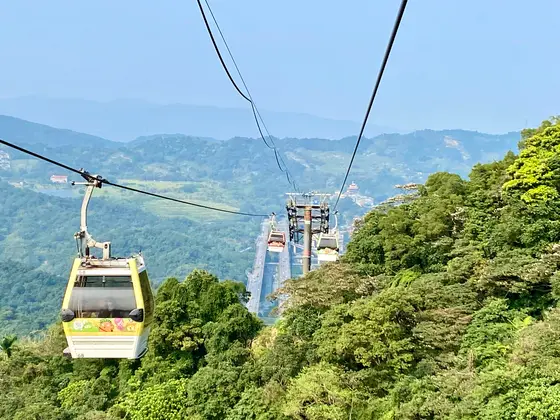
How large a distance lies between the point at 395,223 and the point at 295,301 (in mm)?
5204

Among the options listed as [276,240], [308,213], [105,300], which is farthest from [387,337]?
[276,240]

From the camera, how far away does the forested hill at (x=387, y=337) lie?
10.6 metres

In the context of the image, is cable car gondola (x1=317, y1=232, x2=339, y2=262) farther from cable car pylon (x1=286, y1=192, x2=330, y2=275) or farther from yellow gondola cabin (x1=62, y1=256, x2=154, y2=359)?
yellow gondola cabin (x1=62, y1=256, x2=154, y2=359)

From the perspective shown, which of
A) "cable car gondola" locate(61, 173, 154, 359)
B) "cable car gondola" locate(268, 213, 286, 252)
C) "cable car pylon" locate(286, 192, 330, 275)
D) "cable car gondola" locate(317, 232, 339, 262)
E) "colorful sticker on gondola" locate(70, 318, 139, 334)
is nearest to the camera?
"cable car gondola" locate(61, 173, 154, 359)

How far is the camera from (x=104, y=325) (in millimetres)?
7359

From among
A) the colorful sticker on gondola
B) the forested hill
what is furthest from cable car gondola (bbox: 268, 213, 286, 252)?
the colorful sticker on gondola

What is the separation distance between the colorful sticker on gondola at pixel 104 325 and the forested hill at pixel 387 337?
575 cm

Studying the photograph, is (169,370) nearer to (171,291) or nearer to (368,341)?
(171,291)

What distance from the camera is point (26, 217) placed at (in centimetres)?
18188

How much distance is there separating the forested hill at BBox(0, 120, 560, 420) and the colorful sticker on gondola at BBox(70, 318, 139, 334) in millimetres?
5748

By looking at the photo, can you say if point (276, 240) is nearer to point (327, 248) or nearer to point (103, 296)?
point (327, 248)

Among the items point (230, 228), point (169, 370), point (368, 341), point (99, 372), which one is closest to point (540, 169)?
point (368, 341)

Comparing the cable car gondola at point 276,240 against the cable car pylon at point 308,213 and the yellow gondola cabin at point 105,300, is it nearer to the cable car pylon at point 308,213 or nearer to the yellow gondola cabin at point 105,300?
the cable car pylon at point 308,213

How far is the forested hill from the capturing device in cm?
1055
